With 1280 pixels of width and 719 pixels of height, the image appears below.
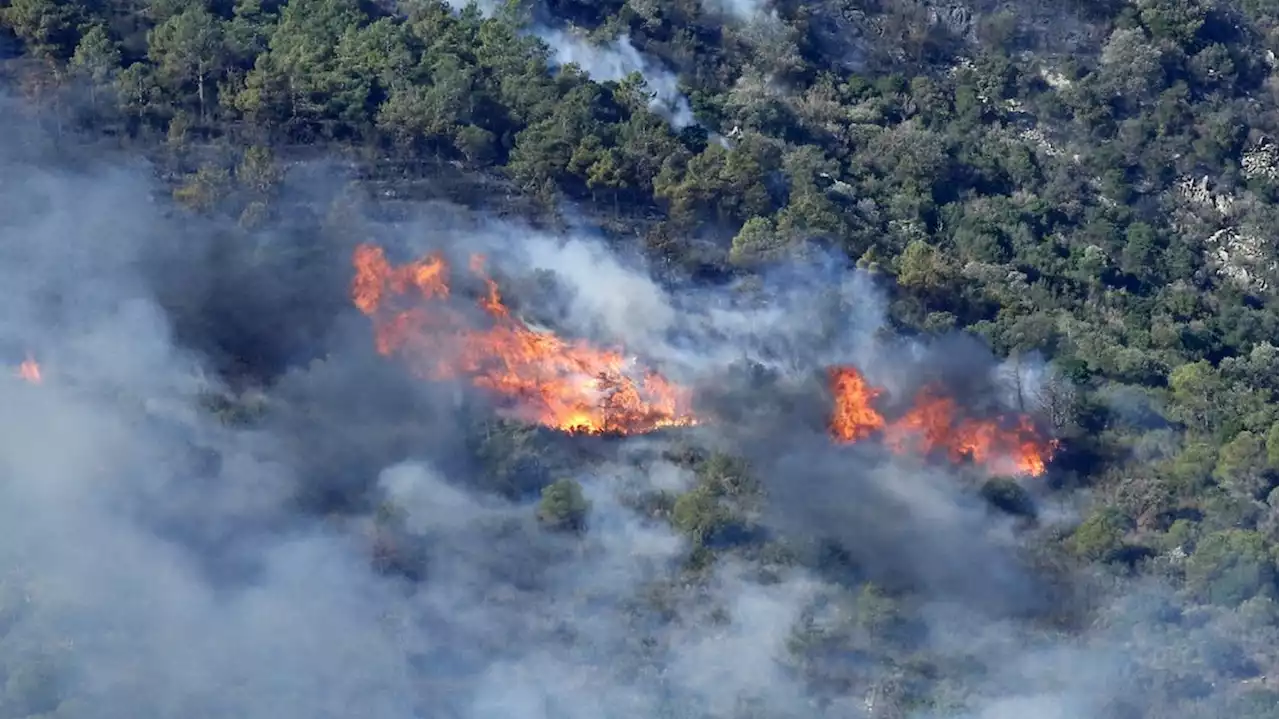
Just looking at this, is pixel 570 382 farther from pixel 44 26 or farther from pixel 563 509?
pixel 44 26

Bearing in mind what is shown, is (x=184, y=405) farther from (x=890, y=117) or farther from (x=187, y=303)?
(x=890, y=117)

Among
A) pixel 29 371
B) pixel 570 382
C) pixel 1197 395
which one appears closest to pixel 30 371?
pixel 29 371

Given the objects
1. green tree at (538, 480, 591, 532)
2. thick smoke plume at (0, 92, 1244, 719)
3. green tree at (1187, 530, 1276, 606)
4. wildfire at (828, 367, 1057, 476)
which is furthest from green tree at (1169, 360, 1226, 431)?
green tree at (538, 480, 591, 532)

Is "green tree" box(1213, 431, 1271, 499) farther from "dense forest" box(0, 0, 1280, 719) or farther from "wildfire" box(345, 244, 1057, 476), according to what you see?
"wildfire" box(345, 244, 1057, 476)

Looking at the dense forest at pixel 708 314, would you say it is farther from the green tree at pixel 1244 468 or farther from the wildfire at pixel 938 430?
the wildfire at pixel 938 430

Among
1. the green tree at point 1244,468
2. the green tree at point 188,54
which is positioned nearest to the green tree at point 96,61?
the green tree at point 188,54
